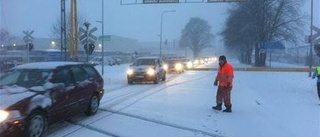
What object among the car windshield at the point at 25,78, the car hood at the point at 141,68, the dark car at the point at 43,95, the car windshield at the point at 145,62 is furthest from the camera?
the car windshield at the point at 145,62

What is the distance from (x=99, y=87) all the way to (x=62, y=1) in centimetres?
1524

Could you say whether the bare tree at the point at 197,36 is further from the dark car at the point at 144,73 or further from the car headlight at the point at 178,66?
the dark car at the point at 144,73

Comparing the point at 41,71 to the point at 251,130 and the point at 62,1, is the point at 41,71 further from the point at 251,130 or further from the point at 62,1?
the point at 62,1

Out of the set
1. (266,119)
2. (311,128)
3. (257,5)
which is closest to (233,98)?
(266,119)

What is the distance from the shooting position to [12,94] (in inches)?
364

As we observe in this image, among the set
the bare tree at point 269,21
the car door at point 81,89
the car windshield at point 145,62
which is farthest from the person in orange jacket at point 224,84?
the bare tree at point 269,21

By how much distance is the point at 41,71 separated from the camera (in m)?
10.9

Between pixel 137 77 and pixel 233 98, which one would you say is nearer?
pixel 233 98

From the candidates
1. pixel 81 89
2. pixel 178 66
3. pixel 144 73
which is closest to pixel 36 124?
pixel 81 89

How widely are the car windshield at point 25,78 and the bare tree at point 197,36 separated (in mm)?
113353

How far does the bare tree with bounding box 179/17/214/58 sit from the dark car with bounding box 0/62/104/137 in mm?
111918

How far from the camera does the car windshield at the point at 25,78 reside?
411 inches

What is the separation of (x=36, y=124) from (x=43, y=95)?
682mm

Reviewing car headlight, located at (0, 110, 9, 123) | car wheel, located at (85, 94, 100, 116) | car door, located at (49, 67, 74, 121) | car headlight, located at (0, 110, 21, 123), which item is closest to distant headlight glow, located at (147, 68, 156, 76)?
car wheel, located at (85, 94, 100, 116)
